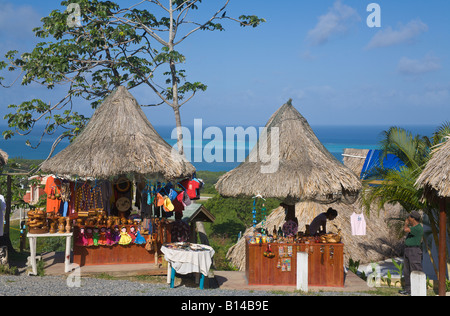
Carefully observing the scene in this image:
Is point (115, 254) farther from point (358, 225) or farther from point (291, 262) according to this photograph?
point (358, 225)

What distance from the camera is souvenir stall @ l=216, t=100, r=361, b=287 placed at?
10242 millimetres

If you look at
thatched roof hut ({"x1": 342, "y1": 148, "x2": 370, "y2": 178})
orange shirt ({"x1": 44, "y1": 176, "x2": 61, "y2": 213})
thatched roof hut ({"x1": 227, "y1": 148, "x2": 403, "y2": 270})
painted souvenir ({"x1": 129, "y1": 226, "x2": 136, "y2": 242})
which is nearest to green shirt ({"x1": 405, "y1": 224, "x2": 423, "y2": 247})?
thatched roof hut ({"x1": 227, "y1": 148, "x2": 403, "y2": 270})

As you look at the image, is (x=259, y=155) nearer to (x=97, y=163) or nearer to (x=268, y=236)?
(x=268, y=236)

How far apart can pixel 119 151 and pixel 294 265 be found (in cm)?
424

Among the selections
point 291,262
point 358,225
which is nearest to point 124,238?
point 291,262

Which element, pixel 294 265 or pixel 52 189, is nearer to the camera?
pixel 294 265

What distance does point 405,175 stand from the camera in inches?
427

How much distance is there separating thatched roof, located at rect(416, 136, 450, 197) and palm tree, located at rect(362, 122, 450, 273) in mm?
480

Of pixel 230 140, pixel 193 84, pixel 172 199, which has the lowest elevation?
pixel 172 199

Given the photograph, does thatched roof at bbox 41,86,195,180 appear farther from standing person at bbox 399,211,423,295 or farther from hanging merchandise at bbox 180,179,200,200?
standing person at bbox 399,211,423,295

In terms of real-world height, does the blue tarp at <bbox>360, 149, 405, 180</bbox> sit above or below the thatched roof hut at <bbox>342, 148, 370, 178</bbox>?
below

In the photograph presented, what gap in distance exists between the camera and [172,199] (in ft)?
36.4
